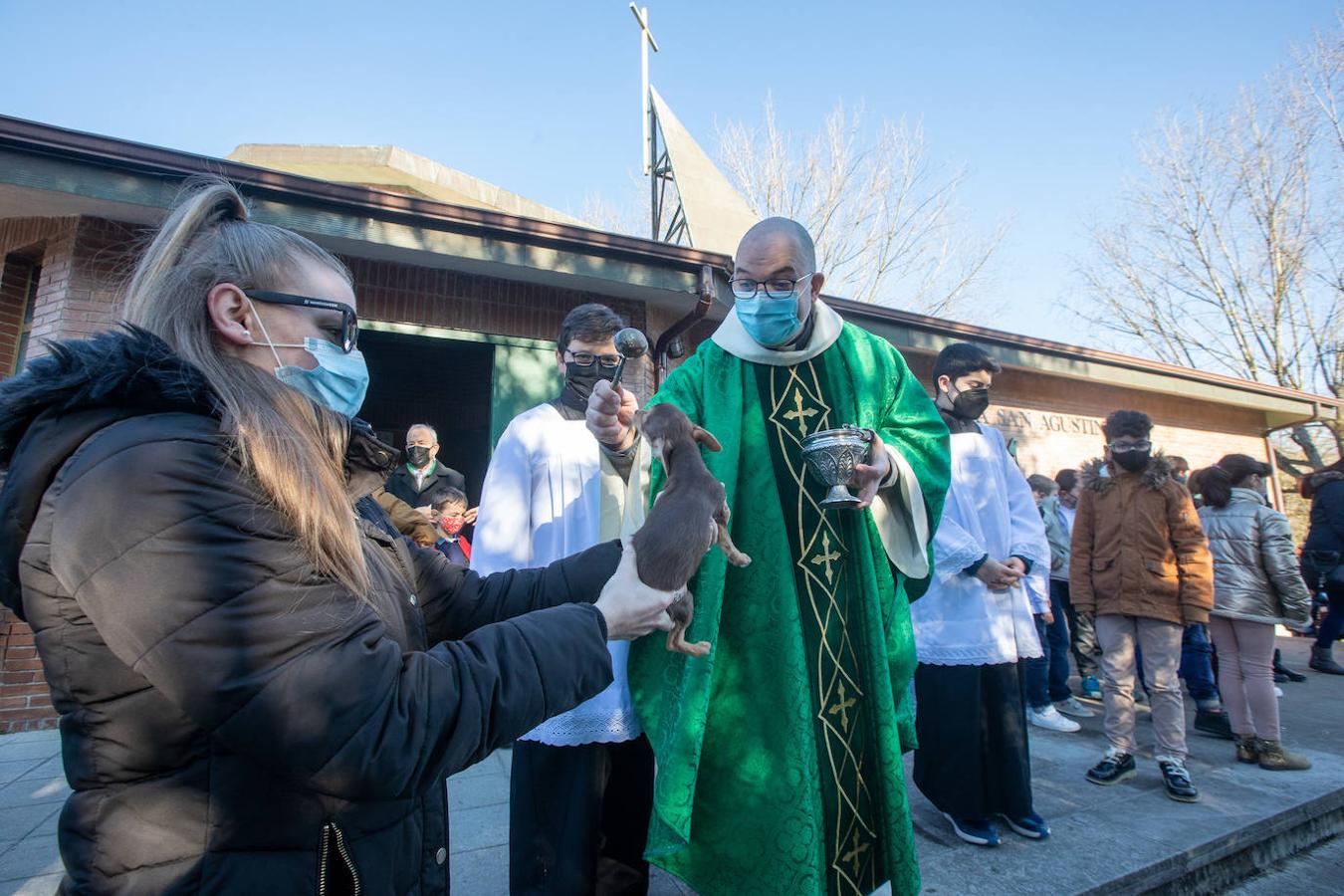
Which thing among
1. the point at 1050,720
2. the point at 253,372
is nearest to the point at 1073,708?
the point at 1050,720

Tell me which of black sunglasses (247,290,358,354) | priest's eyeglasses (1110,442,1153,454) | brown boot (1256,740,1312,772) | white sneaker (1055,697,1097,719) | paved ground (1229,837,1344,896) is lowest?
paved ground (1229,837,1344,896)

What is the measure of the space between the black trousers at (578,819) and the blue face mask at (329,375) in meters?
1.47

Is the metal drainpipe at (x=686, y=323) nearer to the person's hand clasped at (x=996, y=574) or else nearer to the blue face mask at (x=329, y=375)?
the person's hand clasped at (x=996, y=574)

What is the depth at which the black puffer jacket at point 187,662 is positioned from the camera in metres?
1.00

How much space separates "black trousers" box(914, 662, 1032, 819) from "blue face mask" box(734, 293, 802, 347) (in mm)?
2138

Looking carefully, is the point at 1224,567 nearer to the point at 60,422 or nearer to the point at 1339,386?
the point at 60,422

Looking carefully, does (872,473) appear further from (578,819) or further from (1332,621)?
(1332,621)

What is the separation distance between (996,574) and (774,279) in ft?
6.65

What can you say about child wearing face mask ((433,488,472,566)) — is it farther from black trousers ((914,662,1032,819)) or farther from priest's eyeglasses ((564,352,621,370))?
black trousers ((914,662,1032,819))

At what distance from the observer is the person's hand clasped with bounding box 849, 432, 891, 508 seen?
7.21ft

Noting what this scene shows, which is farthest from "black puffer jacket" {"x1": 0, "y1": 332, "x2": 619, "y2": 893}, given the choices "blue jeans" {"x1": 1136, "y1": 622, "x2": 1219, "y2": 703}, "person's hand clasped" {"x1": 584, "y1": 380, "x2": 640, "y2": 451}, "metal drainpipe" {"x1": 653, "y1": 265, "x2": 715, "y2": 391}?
"blue jeans" {"x1": 1136, "y1": 622, "x2": 1219, "y2": 703}

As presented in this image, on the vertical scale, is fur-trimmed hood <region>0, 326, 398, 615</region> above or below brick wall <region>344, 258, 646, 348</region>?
below

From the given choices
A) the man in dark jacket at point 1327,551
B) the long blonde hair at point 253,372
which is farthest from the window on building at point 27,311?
the man in dark jacket at point 1327,551

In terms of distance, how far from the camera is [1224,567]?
4922mm
